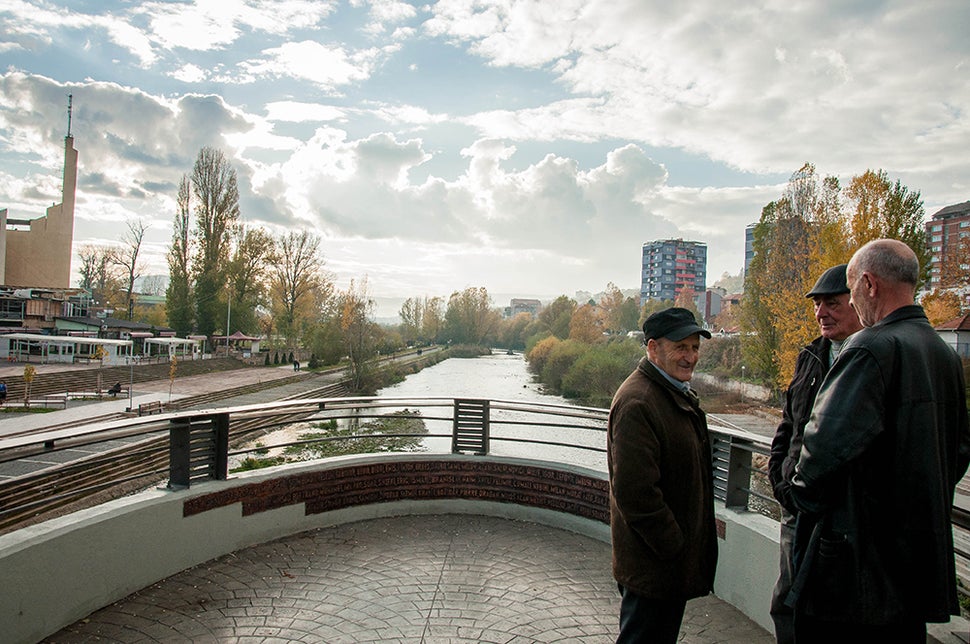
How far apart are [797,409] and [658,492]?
76cm

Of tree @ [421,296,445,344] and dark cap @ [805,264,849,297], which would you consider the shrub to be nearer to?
dark cap @ [805,264,849,297]

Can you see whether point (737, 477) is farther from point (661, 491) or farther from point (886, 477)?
point (886, 477)

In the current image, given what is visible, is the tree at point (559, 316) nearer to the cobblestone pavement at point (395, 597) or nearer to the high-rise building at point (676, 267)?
the cobblestone pavement at point (395, 597)

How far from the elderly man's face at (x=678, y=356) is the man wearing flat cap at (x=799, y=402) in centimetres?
47

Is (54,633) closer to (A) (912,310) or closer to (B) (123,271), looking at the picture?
(A) (912,310)

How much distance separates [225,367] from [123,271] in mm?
19542

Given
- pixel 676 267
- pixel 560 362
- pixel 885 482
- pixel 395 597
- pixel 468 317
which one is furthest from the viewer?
pixel 676 267

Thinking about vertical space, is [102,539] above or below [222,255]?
below

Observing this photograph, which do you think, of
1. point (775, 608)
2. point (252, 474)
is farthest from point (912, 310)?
point (252, 474)

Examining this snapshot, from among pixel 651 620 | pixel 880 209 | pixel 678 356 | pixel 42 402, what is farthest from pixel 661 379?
pixel 42 402

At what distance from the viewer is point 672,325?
2.55 meters

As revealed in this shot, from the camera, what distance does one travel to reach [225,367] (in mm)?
48469

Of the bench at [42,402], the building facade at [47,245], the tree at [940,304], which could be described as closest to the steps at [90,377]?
the bench at [42,402]

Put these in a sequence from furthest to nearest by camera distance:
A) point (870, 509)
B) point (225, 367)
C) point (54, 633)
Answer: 1. point (225, 367)
2. point (54, 633)
3. point (870, 509)
